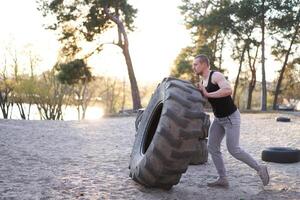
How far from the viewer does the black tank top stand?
556 centimetres

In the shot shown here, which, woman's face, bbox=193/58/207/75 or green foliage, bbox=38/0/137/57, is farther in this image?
green foliage, bbox=38/0/137/57

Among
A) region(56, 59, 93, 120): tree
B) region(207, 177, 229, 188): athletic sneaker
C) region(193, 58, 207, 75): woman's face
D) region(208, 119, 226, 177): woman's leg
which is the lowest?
region(207, 177, 229, 188): athletic sneaker

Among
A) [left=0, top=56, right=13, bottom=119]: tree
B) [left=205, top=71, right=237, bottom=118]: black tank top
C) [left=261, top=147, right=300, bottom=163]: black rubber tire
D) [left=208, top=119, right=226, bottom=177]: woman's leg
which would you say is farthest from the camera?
[left=0, top=56, right=13, bottom=119]: tree

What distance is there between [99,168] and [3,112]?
41.3m

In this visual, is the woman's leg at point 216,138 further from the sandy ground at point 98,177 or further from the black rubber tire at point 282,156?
the black rubber tire at point 282,156

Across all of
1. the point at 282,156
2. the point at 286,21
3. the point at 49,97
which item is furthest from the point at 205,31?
the point at 282,156

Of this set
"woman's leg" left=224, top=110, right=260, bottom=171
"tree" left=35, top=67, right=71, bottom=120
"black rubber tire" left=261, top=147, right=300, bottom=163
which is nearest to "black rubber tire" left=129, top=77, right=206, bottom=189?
"woman's leg" left=224, top=110, right=260, bottom=171

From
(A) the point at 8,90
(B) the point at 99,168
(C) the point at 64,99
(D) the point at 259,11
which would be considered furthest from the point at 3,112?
(B) the point at 99,168

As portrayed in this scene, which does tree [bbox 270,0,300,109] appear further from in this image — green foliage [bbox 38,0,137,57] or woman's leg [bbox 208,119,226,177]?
woman's leg [bbox 208,119,226,177]

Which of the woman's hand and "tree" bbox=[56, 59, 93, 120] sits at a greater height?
"tree" bbox=[56, 59, 93, 120]

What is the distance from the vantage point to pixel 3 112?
45.9 metres

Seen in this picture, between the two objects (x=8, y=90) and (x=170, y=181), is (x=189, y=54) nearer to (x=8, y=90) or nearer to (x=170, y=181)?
(x=8, y=90)

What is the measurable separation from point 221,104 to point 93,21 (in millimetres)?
23617

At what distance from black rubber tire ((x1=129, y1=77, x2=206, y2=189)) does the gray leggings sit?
0.79m
